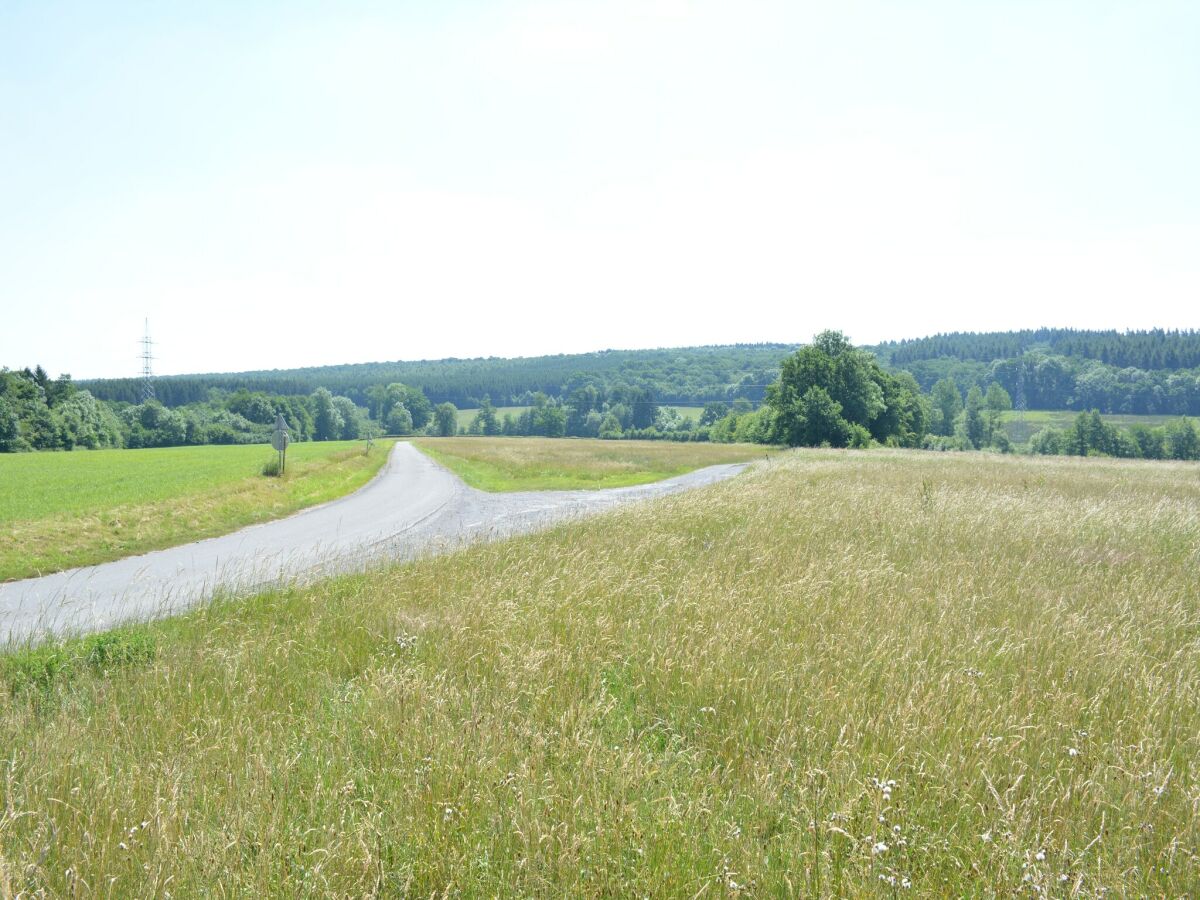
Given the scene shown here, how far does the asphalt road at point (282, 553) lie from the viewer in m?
9.82

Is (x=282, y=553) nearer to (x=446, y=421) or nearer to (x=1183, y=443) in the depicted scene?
(x=1183, y=443)

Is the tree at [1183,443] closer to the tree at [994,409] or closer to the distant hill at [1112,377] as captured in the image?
the tree at [994,409]

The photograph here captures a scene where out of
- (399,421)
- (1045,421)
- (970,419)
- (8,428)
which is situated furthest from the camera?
(399,421)

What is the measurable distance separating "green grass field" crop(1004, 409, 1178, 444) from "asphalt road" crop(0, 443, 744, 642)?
137471mm

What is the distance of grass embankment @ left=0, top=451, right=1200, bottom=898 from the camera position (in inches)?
129

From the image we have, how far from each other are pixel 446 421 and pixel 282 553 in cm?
16950

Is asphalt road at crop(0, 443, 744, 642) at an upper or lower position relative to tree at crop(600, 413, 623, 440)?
upper

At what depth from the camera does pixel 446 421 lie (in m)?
182

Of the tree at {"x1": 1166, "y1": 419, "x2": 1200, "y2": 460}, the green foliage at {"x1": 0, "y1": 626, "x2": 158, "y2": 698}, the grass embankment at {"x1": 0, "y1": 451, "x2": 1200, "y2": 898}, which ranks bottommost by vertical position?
the tree at {"x1": 1166, "y1": 419, "x2": 1200, "y2": 460}

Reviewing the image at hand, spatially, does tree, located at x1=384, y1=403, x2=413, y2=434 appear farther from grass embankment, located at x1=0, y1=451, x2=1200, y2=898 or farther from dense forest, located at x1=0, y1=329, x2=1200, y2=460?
grass embankment, located at x1=0, y1=451, x2=1200, y2=898

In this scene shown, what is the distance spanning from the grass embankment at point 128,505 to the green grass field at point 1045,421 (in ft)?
458

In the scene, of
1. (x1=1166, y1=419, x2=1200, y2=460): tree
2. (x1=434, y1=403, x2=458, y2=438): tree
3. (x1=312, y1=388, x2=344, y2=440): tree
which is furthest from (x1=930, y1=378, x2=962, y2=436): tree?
(x1=312, y1=388, x2=344, y2=440): tree

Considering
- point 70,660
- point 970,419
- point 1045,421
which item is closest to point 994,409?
point 970,419

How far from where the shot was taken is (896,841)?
11.0 ft
